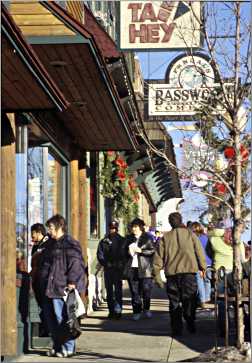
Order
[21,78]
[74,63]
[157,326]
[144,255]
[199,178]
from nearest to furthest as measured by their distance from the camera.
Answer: [21,78]
[74,63]
[199,178]
[157,326]
[144,255]

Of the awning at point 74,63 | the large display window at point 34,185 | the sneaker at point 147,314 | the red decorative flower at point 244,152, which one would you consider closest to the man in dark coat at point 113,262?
the sneaker at point 147,314

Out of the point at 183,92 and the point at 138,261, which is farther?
the point at 138,261

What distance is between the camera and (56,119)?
1441 centimetres

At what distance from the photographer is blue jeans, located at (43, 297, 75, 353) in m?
11.2

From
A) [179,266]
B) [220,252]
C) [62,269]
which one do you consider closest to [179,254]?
[179,266]

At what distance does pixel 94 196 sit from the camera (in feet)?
68.3

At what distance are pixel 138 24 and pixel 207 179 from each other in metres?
3.79

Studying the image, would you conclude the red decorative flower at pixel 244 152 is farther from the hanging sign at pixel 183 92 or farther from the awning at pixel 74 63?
the awning at pixel 74 63

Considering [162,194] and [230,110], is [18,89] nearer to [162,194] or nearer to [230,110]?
[230,110]

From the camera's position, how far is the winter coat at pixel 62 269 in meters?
11.1

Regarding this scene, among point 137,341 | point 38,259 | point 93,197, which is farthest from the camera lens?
point 93,197

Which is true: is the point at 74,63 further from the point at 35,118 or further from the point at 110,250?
the point at 110,250

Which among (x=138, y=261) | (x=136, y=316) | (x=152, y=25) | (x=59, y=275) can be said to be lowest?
(x=136, y=316)

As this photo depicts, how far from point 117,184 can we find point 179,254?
28.4 feet
